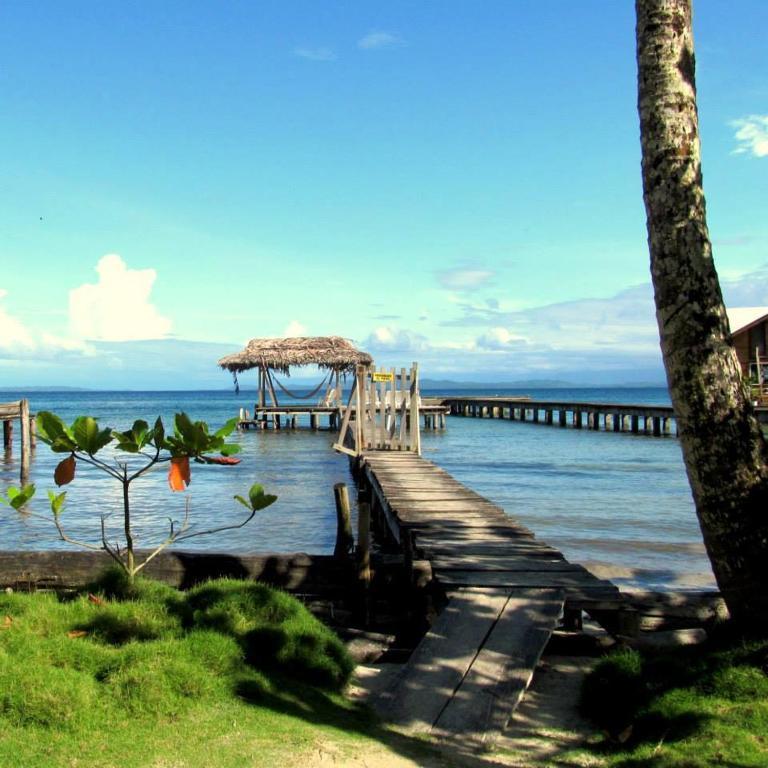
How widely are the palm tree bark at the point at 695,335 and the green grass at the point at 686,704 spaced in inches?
13.3

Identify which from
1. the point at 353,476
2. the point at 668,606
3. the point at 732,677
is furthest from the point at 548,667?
the point at 353,476

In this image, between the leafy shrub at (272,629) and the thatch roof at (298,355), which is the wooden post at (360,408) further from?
the thatch roof at (298,355)

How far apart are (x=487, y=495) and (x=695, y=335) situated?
12875mm

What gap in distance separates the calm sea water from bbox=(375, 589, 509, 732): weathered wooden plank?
4.71 meters

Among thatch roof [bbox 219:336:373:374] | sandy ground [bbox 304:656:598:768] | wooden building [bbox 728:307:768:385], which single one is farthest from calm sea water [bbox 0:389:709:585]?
wooden building [bbox 728:307:768:385]

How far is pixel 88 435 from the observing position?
5004 millimetres

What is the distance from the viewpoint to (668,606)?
21.0ft

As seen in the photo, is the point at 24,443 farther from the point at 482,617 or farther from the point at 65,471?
the point at 482,617

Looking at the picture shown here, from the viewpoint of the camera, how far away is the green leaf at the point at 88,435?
495 cm

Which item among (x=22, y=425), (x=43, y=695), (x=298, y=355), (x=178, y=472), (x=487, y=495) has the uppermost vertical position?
(x=298, y=355)

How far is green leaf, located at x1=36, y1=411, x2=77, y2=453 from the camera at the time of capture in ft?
16.5

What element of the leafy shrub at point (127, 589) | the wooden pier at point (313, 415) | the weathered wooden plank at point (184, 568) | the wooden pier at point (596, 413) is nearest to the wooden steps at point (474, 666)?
the weathered wooden plank at point (184, 568)

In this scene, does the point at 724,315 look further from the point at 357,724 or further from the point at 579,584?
the point at 357,724

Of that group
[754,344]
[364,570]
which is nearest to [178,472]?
[364,570]
